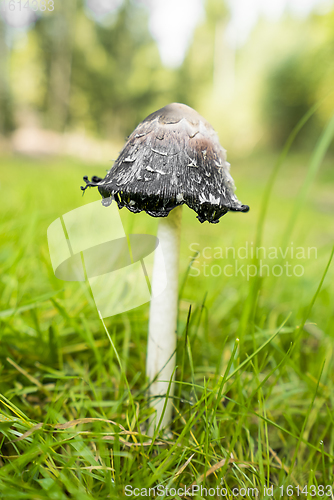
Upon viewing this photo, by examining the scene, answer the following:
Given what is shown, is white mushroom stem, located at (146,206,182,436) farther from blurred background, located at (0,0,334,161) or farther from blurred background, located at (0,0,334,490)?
blurred background, located at (0,0,334,161)

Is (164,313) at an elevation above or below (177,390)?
above

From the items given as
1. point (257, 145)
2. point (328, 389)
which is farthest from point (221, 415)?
point (257, 145)

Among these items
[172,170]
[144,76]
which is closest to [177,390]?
[172,170]

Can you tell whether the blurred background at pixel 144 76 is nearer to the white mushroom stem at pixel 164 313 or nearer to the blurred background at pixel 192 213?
the blurred background at pixel 192 213

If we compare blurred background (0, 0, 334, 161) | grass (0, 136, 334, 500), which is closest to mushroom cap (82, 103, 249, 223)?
grass (0, 136, 334, 500)

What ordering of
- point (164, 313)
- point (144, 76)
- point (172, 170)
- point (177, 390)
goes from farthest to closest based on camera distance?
point (144, 76) → point (177, 390) → point (164, 313) → point (172, 170)

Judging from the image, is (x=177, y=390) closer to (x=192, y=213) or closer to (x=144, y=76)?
(x=192, y=213)
